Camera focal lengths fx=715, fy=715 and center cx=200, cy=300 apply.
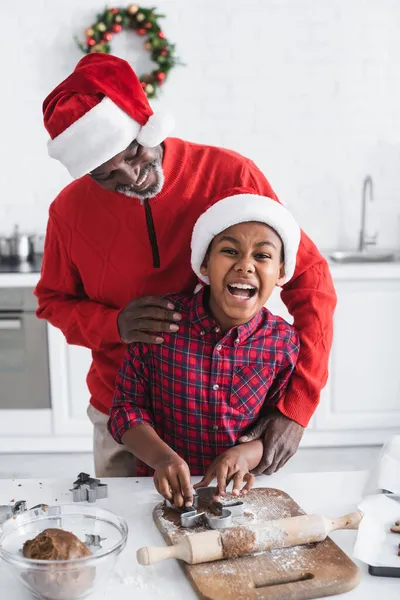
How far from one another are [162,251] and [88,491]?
0.61 m

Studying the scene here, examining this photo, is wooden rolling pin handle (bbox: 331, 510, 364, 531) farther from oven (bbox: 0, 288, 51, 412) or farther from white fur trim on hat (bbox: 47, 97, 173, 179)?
oven (bbox: 0, 288, 51, 412)

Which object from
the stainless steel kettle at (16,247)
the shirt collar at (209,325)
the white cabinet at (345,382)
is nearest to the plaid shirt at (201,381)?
the shirt collar at (209,325)

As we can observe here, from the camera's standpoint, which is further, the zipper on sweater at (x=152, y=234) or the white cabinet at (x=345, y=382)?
the white cabinet at (x=345, y=382)

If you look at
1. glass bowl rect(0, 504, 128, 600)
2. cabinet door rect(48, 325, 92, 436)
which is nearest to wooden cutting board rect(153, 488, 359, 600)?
glass bowl rect(0, 504, 128, 600)

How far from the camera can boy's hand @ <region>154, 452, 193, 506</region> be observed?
134 centimetres

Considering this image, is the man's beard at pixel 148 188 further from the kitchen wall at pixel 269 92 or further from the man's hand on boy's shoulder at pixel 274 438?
the kitchen wall at pixel 269 92

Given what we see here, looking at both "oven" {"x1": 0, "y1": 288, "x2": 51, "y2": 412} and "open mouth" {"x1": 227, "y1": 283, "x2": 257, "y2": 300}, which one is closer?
"open mouth" {"x1": 227, "y1": 283, "x2": 257, "y2": 300}

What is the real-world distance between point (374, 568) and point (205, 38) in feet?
11.2

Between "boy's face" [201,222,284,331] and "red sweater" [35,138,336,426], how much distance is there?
18 centimetres

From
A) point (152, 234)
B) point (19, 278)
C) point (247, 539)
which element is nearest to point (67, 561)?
point (247, 539)

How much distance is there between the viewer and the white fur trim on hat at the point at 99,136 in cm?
155

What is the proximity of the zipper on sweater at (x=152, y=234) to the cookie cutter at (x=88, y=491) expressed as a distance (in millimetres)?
559

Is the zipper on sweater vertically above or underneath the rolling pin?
above

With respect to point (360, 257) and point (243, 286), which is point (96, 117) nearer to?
point (243, 286)
